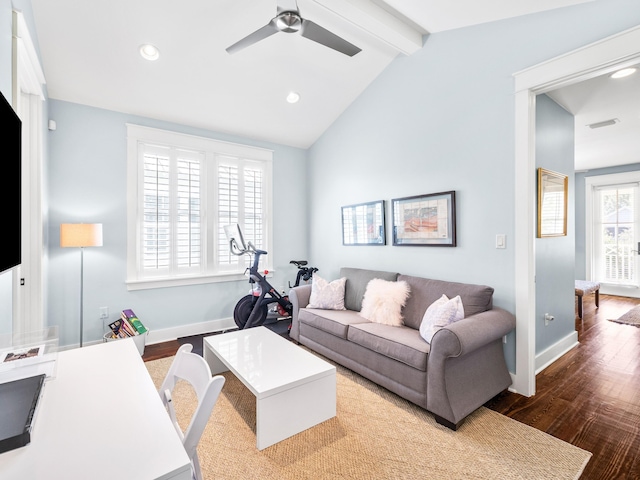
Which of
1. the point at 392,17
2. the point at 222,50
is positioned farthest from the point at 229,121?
the point at 392,17

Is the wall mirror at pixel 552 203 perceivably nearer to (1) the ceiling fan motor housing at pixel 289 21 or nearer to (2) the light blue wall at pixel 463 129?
(2) the light blue wall at pixel 463 129

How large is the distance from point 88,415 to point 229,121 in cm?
380

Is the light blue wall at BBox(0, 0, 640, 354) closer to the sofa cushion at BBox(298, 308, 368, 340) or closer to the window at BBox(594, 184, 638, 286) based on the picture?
the sofa cushion at BBox(298, 308, 368, 340)

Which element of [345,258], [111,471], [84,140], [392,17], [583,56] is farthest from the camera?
[345,258]

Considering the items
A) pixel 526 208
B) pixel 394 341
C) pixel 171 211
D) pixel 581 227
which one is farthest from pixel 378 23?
pixel 581 227

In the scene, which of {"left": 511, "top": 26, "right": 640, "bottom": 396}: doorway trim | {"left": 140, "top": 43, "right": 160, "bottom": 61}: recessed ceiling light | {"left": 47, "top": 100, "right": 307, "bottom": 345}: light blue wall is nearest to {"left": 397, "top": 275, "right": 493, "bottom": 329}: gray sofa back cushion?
{"left": 511, "top": 26, "right": 640, "bottom": 396}: doorway trim

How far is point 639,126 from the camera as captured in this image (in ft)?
12.9

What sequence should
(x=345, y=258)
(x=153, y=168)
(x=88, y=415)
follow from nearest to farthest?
(x=88, y=415), (x=153, y=168), (x=345, y=258)

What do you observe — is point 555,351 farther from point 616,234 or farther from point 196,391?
point 616,234

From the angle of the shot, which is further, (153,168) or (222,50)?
(153,168)

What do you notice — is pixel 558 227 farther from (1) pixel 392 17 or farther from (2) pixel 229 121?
(2) pixel 229 121

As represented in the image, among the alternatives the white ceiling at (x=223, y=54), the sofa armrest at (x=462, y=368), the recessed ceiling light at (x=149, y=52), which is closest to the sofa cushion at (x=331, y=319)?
the sofa armrest at (x=462, y=368)

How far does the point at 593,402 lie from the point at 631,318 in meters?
3.22

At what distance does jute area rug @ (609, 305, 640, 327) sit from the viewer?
14.0ft
